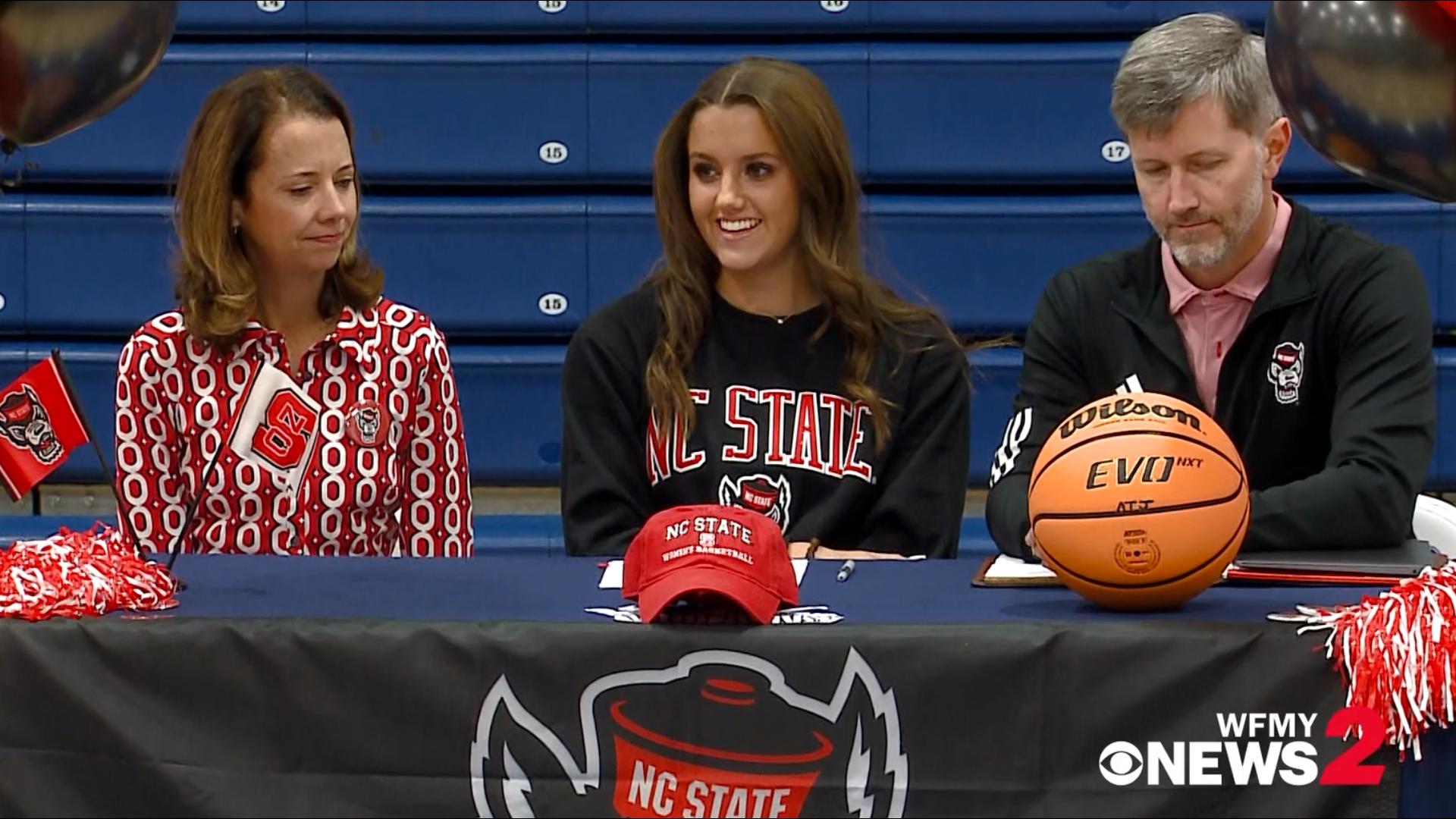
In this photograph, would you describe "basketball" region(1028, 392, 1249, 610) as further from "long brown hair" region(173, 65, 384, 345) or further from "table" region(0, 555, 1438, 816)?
"long brown hair" region(173, 65, 384, 345)

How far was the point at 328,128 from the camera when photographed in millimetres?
2812

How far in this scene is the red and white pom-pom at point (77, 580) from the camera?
6.64 ft

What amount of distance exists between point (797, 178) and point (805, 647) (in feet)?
3.21

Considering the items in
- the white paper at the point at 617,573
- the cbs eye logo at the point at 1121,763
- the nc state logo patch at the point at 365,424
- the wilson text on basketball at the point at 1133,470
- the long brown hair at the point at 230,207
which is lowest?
the cbs eye logo at the point at 1121,763

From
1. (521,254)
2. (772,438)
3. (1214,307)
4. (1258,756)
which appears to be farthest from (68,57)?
(521,254)

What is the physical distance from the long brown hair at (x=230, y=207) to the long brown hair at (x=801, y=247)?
0.45 m

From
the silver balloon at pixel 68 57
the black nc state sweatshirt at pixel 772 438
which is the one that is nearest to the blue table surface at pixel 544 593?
the black nc state sweatshirt at pixel 772 438

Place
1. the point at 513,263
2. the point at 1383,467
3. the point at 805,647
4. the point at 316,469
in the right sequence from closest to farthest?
1. the point at 805,647
2. the point at 1383,467
3. the point at 316,469
4. the point at 513,263

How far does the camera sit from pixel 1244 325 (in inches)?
100.0

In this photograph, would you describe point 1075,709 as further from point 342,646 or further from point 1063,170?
point 1063,170

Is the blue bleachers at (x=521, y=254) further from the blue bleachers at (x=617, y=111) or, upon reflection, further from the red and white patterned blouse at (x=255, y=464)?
the red and white patterned blouse at (x=255, y=464)

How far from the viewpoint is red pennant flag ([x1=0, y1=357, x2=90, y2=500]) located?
7.43 ft

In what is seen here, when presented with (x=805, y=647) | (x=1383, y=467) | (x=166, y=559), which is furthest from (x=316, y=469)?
(x=1383, y=467)

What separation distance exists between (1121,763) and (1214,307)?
85cm
